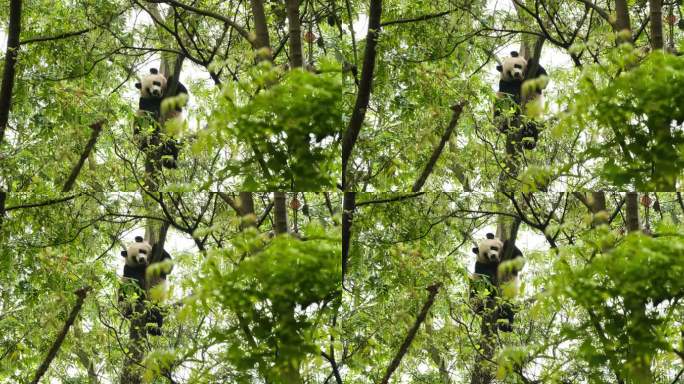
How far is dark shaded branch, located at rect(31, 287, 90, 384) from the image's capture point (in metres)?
3.72

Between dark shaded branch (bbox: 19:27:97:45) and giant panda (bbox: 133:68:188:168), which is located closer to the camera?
giant panda (bbox: 133:68:188:168)

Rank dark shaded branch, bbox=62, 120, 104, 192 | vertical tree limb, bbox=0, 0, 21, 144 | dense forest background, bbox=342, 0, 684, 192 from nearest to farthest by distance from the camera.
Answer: dense forest background, bbox=342, 0, 684, 192 < dark shaded branch, bbox=62, 120, 104, 192 < vertical tree limb, bbox=0, 0, 21, 144

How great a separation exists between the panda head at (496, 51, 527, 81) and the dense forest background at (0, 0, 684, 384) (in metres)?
0.04

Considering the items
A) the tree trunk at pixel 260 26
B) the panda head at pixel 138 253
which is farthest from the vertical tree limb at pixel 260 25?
the panda head at pixel 138 253

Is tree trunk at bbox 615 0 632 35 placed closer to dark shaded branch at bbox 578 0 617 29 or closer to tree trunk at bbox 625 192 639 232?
dark shaded branch at bbox 578 0 617 29

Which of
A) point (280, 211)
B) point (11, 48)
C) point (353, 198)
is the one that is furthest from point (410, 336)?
point (11, 48)

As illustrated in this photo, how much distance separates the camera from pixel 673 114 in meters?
3.62

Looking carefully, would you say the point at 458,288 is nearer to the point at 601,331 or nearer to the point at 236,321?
the point at 601,331

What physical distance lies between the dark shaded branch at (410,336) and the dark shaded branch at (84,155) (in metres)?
1.23

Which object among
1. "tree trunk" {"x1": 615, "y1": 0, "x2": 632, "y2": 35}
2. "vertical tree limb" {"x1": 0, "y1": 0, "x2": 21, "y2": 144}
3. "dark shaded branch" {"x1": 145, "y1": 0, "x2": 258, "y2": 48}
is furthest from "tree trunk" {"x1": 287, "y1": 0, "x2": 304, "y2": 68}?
"tree trunk" {"x1": 615, "y1": 0, "x2": 632, "y2": 35}

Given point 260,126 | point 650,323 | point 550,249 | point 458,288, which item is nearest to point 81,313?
point 260,126

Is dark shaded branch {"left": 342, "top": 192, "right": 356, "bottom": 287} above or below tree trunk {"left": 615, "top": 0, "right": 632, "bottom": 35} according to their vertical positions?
below

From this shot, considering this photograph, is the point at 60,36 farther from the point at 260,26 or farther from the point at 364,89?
A: the point at 364,89

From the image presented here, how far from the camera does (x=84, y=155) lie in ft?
12.3
